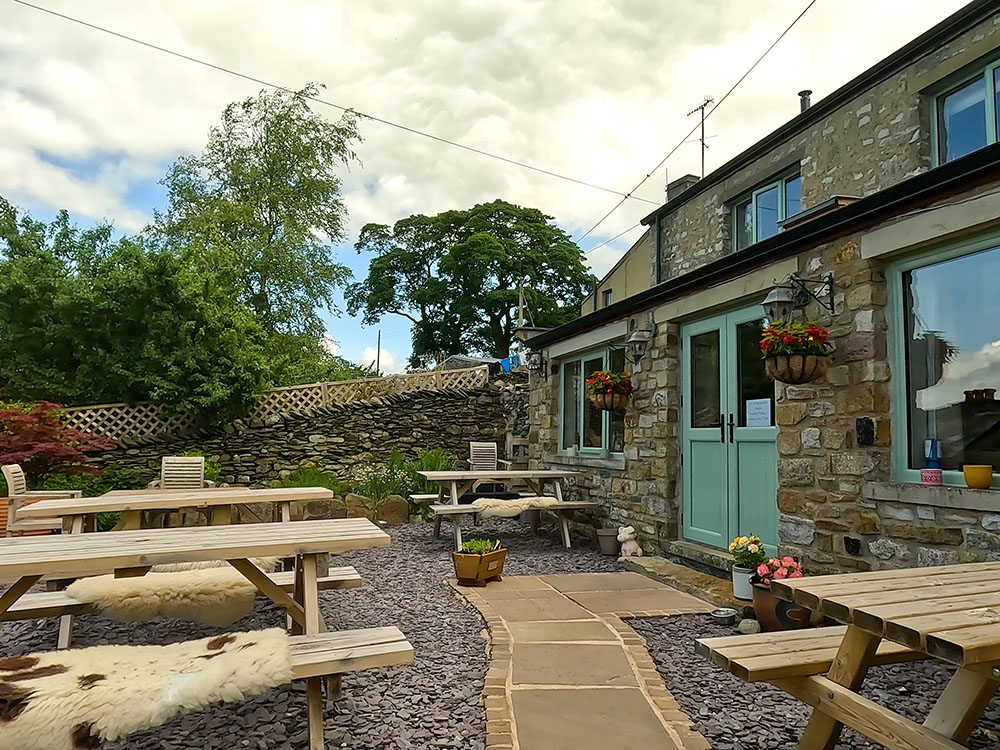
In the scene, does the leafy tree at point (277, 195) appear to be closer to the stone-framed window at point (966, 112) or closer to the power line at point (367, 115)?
the power line at point (367, 115)

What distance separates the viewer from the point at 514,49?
873 cm

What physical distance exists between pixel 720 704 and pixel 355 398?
10.4 m

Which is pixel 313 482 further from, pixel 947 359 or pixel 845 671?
pixel 845 671

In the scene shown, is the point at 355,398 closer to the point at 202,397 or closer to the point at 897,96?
the point at 202,397

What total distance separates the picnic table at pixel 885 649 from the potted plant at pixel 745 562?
169cm

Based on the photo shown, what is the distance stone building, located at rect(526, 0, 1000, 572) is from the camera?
3271mm

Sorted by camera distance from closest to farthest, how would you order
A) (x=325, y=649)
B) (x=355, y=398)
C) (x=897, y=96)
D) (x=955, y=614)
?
1. (x=955, y=614)
2. (x=325, y=649)
3. (x=897, y=96)
4. (x=355, y=398)

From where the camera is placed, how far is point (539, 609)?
4094 millimetres

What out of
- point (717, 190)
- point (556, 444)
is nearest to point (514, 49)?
point (717, 190)

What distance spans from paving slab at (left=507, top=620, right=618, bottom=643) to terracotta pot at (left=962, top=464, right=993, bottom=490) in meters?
1.89

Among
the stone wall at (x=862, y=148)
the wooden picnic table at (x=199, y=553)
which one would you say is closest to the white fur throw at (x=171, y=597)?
the wooden picnic table at (x=199, y=553)

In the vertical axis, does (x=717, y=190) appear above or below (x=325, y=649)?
above

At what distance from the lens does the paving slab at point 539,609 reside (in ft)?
12.7

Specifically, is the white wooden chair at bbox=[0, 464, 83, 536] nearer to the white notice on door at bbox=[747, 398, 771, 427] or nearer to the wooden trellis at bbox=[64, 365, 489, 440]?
the wooden trellis at bbox=[64, 365, 489, 440]
